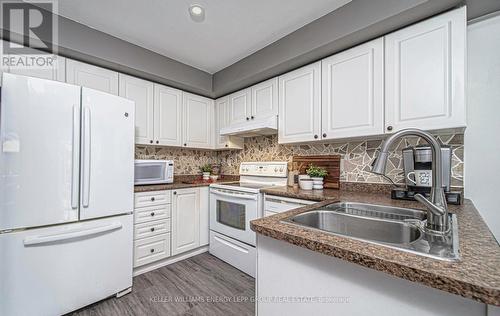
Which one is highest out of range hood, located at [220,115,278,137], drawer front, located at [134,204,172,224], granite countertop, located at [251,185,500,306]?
range hood, located at [220,115,278,137]

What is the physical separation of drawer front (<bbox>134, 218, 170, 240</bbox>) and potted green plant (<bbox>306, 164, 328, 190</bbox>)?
1.65m

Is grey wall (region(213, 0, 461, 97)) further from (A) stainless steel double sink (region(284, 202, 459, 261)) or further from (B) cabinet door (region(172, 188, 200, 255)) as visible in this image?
(B) cabinet door (region(172, 188, 200, 255))

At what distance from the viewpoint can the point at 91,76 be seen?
6.79ft

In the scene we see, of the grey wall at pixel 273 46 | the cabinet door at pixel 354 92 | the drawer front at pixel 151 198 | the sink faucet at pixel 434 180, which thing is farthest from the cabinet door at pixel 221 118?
the sink faucet at pixel 434 180

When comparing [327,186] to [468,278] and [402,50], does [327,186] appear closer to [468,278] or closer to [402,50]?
[402,50]

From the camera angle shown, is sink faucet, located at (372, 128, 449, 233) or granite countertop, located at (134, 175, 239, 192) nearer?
sink faucet, located at (372, 128, 449, 233)

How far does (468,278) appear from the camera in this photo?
46cm

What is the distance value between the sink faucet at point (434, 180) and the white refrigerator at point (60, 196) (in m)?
1.90

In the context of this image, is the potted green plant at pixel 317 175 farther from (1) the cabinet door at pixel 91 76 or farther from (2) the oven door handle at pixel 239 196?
(1) the cabinet door at pixel 91 76

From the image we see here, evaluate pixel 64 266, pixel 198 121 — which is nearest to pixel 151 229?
pixel 64 266

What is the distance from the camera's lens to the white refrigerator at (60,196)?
1.33 m

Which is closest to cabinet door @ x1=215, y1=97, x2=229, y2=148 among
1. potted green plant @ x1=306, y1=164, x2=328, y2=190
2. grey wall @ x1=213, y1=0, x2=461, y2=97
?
grey wall @ x1=213, y1=0, x2=461, y2=97

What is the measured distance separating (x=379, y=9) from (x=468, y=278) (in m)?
1.71

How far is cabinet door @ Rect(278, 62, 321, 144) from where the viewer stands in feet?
6.56
